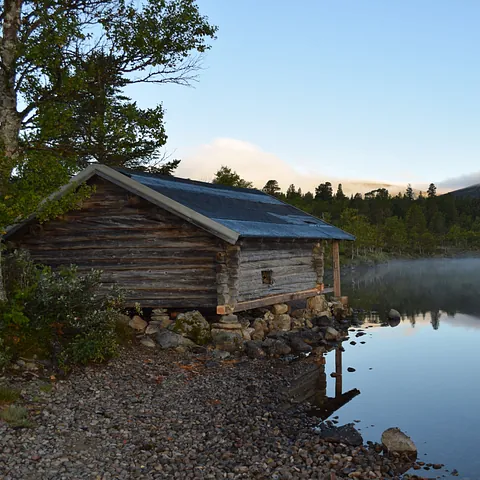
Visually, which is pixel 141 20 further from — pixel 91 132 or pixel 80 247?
pixel 80 247

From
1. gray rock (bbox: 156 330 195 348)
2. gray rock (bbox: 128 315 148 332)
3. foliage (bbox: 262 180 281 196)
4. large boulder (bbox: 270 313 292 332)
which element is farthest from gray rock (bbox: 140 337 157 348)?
foliage (bbox: 262 180 281 196)

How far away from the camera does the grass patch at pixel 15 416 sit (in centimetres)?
631

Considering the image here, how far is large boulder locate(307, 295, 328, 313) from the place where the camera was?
18266 mm

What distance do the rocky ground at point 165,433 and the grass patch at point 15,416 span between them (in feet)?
0.35

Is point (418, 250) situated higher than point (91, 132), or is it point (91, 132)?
point (91, 132)

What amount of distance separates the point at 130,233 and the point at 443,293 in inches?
1013

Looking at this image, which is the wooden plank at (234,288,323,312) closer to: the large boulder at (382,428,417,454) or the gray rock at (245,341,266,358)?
the gray rock at (245,341,266,358)

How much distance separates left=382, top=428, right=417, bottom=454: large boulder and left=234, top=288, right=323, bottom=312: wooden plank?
641 centimetres

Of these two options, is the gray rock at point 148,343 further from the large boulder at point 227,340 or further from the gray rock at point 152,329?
the large boulder at point 227,340

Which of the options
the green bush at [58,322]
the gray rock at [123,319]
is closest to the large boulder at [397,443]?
the green bush at [58,322]

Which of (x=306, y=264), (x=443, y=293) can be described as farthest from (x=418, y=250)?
(x=306, y=264)

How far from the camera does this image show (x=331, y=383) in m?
11.1

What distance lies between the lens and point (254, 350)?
40.2 ft

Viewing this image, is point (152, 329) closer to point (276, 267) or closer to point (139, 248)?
point (139, 248)
